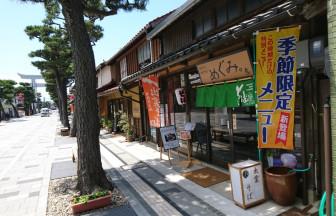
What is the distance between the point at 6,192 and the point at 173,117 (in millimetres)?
6951

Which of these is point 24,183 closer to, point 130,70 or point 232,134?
point 232,134

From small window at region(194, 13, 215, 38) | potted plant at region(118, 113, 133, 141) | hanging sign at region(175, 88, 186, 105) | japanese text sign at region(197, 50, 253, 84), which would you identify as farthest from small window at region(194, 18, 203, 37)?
potted plant at region(118, 113, 133, 141)

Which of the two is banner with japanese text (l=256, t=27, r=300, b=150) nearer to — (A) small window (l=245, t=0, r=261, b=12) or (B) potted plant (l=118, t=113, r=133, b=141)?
(A) small window (l=245, t=0, r=261, b=12)

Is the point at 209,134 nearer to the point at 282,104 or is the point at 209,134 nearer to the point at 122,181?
the point at 122,181

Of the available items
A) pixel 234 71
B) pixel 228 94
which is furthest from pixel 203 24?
pixel 228 94

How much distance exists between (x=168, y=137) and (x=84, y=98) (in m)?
3.88

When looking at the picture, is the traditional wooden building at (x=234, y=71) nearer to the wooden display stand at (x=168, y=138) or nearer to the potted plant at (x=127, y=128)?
the wooden display stand at (x=168, y=138)

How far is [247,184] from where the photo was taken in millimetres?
5508

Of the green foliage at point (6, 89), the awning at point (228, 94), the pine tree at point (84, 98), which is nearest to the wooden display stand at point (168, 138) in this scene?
the awning at point (228, 94)

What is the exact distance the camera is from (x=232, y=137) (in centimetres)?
773

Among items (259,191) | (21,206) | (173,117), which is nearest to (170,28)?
(173,117)

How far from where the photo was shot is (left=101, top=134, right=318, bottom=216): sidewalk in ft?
18.2

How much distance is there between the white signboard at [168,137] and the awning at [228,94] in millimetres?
1805

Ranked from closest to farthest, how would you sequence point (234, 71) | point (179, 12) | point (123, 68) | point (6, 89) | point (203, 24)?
1. point (234, 71)
2. point (203, 24)
3. point (179, 12)
4. point (123, 68)
5. point (6, 89)
